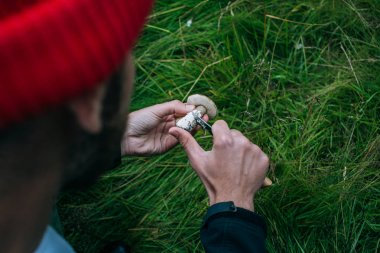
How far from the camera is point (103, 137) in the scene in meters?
1.01

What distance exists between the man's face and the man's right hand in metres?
0.61

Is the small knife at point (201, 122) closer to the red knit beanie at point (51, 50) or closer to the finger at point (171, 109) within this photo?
the finger at point (171, 109)

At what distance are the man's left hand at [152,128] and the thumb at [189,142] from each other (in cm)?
14

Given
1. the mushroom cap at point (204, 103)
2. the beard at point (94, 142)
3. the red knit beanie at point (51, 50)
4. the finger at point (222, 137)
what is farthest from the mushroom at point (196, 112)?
the red knit beanie at point (51, 50)

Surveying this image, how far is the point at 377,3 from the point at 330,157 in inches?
28.6

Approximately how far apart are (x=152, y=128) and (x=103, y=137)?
91 cm

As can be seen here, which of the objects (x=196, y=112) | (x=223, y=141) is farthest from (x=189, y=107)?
(x=223, y=141)

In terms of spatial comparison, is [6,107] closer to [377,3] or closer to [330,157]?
[330,157]

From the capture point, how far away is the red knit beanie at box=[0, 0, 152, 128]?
73 cm

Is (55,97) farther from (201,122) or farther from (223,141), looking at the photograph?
(201,122)

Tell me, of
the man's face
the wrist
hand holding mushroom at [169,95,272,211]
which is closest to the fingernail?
hand holding mushroom at [169,95,272,211]

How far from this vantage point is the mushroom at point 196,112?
184 centimetres

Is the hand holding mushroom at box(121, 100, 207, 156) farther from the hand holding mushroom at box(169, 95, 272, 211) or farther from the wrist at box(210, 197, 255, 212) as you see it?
the wrist at box(210, 197, 255, 212)

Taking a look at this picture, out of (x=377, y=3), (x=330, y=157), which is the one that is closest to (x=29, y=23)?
(x=330, y=157)
